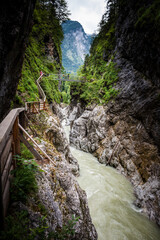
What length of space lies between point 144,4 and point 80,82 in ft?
37.5

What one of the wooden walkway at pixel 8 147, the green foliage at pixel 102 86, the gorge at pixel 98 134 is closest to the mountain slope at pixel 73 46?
the green foliage at pixel 102 86

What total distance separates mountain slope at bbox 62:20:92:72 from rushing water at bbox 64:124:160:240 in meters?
132

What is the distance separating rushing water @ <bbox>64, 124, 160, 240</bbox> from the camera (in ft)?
17.4

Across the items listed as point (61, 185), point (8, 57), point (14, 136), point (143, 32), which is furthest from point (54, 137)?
point (143, 32)

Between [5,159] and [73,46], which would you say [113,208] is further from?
[73,46]

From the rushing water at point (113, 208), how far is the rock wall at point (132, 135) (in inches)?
25.1

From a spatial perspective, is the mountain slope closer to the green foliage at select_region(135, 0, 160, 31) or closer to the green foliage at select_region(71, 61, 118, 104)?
the green foliage at select_region(71, 61, 118, 104)

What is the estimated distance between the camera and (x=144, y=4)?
9.07 m

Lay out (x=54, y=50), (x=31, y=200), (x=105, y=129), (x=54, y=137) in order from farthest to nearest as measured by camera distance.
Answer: (x=54, y=50), (x=105, y=129), (x=54, y=137), (x=31, y=200)

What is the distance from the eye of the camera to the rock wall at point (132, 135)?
718cm

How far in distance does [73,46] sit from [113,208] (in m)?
183

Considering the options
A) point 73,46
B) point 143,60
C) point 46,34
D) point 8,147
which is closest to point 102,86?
point 143,60

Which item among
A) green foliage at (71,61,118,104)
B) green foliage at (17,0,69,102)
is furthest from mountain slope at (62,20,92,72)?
green foliage at (71,61,118,104)

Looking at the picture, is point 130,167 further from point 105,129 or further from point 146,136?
point 105,129
